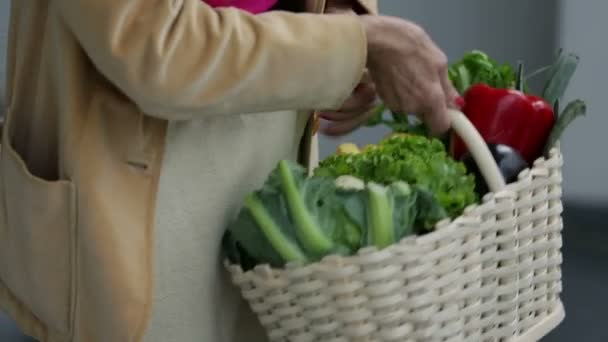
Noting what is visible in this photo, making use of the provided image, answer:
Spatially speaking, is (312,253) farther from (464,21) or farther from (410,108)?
(464,21)

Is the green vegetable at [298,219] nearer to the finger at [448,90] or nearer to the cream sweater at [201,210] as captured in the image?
the cream sweater at [201,210]

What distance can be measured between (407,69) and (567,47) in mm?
1434

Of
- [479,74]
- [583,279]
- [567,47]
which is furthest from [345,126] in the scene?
[567,47]

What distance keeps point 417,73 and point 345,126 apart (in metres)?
0.22

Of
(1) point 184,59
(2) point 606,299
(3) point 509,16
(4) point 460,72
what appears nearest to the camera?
(1) point 184,59

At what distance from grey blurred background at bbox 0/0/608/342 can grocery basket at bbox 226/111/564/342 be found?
125cm

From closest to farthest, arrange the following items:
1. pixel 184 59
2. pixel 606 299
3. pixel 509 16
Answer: pixel 184 59, pixel 606 299, pixel 509 16

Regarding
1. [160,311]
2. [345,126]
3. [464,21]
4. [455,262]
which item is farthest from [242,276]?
[464,21]

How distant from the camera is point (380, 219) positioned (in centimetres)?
77

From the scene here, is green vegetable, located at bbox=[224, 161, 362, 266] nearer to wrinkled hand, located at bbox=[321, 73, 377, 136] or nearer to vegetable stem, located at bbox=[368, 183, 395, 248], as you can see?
vegetable stem, located at bbox=[368, 183, 395, 248]

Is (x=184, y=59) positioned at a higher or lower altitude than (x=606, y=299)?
higher

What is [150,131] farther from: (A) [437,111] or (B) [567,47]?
(B) [567,47]

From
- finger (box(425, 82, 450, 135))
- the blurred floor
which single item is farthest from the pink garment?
the blurred floor

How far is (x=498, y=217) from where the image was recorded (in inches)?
32.9
